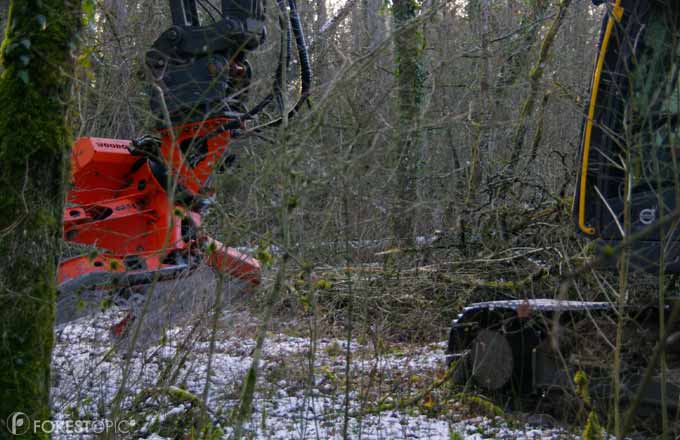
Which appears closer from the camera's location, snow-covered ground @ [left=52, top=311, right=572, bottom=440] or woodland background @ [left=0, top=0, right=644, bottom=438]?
woodland background @ [left=0, top=0, right=644, bottom=438]

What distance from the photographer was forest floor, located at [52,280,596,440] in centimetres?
452

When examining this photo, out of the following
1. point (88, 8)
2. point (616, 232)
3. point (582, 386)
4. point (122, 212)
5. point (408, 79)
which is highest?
point (408, 79)

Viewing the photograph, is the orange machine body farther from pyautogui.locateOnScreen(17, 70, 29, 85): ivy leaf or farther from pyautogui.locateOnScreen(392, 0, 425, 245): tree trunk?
pyautogui.locateOnScreen(392, 0, 425, 245): tree trunk

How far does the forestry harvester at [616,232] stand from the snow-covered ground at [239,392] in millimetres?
475

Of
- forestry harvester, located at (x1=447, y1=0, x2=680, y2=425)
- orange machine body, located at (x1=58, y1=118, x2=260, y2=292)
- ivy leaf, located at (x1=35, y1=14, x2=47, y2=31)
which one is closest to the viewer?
ivy leaf, located at (x1=35, y1=14, x2=47, y2=31)

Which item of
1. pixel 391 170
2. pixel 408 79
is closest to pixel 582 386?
pixel 391 170

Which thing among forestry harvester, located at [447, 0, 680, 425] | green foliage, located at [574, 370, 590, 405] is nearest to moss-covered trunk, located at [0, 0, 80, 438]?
forestry harvester, located at [447, 0, 680, 425]

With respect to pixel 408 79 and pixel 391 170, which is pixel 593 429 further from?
pixel 408 79

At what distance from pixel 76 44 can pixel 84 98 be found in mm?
505

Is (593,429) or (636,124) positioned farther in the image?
(636,124)

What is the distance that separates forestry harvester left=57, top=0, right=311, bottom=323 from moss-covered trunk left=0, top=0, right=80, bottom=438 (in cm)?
107

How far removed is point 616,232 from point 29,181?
338 cm

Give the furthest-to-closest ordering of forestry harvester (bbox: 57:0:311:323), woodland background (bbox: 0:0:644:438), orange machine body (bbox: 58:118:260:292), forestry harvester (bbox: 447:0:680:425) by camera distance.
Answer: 1. orange machine body (bbox: 58:118:260:292)
2. forestry harvester (bbox: 57:0:311:323)
3. forestry harvester (bbox: 447:0:680:425)
4. woodland background (bbox: 0:0:644:438)

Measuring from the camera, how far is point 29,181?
138 inches
